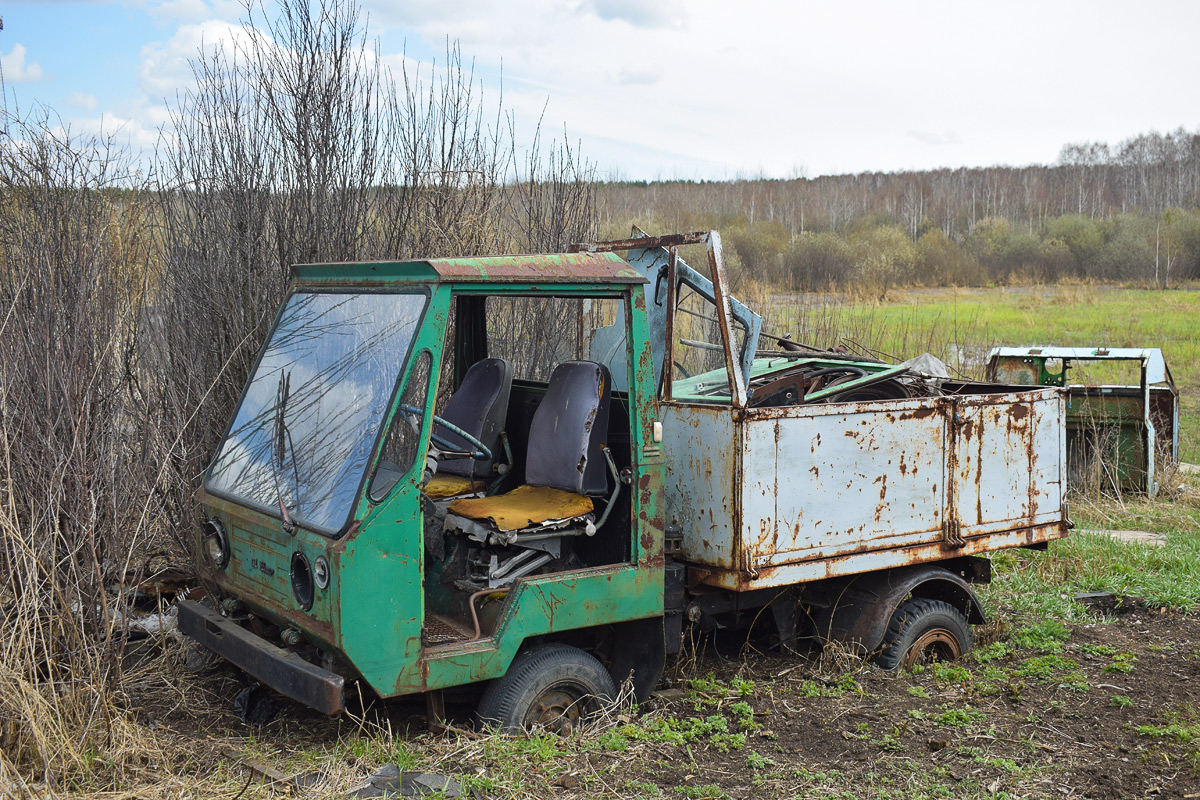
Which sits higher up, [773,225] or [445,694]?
[773,225]

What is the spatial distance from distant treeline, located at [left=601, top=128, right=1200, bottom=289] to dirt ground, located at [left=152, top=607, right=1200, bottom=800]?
17.6m

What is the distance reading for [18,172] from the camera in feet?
15.5

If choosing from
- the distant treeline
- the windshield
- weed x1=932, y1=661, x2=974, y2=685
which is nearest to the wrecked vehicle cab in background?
weed x1=932, y1=661, x2=974, y2=685

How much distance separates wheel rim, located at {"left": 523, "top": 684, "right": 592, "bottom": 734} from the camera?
3.90 m

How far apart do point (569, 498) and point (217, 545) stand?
150 centimetres

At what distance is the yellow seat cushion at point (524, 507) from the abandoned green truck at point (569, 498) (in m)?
0.02

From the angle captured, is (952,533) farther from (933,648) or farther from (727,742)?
(727,742)

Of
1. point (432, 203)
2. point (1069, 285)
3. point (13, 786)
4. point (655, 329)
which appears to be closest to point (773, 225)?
point (1069, 285)

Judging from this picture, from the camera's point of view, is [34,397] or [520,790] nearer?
[520,790]

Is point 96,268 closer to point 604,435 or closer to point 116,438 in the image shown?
point 116,438

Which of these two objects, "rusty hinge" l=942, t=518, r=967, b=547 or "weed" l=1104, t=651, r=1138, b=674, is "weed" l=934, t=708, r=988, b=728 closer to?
"rusty hinge" l=942, t=518, r=967, b=547

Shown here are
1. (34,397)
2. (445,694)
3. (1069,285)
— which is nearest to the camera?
(445,694)

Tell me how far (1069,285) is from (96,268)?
3879 cm

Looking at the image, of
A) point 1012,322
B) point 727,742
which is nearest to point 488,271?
point 727,742
